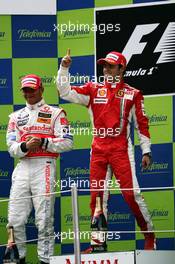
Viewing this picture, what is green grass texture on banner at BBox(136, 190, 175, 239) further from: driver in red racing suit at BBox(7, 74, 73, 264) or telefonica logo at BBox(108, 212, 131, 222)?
driver in red racing suit at BBox(7, 74, 73, 264)

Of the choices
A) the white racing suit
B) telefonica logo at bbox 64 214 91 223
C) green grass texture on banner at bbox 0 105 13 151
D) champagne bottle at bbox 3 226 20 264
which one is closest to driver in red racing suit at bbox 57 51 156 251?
the white racing suit

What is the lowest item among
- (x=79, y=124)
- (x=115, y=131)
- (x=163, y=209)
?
(x=163, y=209)

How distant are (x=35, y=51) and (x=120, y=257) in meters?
2.40

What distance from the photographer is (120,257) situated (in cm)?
432

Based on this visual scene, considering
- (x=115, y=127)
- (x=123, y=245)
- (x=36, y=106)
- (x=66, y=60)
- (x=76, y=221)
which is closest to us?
(x=76, y=221)

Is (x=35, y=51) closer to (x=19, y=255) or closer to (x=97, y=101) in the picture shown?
(x=97, y=101)

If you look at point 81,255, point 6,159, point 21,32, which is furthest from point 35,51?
point 81,255

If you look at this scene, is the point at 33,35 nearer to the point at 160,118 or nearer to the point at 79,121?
the point at 79,121

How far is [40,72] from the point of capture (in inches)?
245

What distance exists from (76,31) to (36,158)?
4.65ft

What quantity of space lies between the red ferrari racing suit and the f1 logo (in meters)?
0.92

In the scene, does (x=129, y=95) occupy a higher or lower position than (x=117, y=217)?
higher

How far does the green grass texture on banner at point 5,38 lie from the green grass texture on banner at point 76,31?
402 millimetres

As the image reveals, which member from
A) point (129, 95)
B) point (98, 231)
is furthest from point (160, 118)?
point (98, 231)
